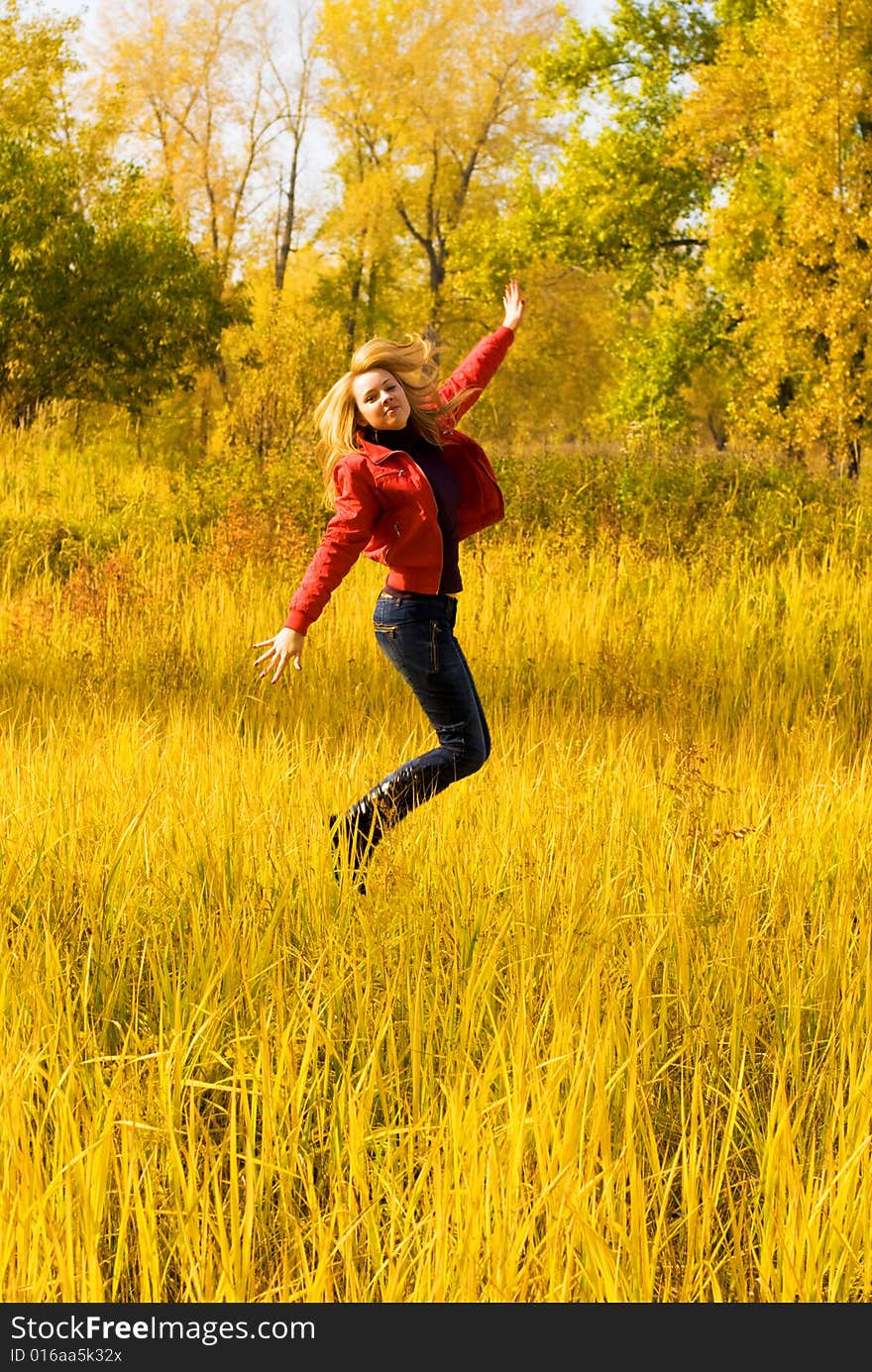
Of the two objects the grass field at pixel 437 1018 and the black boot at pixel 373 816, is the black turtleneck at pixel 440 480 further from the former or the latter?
the grass field at pixel 437 1018

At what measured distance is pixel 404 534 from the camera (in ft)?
11.6

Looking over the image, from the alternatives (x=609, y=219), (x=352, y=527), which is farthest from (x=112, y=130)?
(x=352, y=527)

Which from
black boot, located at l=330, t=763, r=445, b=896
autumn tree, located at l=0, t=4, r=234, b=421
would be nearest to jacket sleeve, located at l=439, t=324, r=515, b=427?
black boot, located at l=330, t=763, r=445, b=896

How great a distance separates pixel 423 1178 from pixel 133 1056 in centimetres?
56

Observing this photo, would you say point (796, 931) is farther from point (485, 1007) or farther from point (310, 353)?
point (310, 353)

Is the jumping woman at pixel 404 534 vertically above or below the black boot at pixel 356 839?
above

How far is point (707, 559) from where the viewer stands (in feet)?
27.7

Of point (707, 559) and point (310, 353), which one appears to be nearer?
point (707, 559)

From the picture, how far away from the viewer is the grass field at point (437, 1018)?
206cm

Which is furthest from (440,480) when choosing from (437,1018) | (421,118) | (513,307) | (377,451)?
(421,118)

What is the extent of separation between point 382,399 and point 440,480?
0.28 meters

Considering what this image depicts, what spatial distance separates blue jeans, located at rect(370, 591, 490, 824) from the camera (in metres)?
3.58

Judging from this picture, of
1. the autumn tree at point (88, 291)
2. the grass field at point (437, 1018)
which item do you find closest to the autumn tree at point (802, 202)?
the autumn tree at point (88, 291)

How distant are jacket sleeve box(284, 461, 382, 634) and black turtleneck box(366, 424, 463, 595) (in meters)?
0.18
